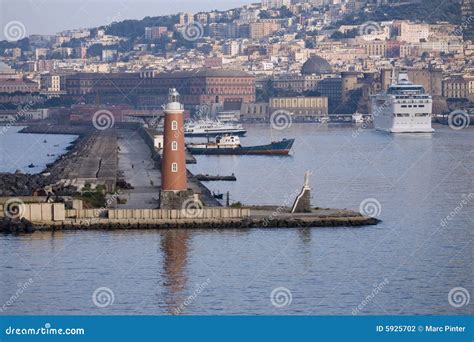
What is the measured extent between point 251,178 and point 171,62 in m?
110

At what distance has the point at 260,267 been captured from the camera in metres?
21.4

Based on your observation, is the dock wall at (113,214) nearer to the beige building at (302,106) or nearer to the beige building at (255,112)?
the beige building at (255,112)

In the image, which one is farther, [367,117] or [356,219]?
[367,117]

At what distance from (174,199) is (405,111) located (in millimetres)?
53623

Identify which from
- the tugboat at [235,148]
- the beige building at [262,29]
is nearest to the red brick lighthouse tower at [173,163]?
the tugboat at [235,148]

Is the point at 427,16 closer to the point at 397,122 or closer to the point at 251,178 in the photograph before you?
the point at 397,122

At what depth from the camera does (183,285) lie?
19.8 metres

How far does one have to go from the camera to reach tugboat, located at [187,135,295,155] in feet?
173

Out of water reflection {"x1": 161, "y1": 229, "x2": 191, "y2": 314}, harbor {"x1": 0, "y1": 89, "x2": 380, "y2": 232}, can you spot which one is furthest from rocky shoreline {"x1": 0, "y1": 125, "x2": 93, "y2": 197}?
water reflection {"x1": 161, "y1": 229, "x2": 191, "y2": 314}

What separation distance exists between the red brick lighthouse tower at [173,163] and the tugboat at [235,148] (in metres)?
26.4

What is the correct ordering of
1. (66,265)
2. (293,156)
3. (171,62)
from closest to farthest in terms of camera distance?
(66,265) → (293,156) → (171,62)

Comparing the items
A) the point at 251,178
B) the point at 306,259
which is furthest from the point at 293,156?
the point at 306,259

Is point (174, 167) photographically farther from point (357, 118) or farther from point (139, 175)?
point (357, 118)

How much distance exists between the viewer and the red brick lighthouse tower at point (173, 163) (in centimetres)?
2588
